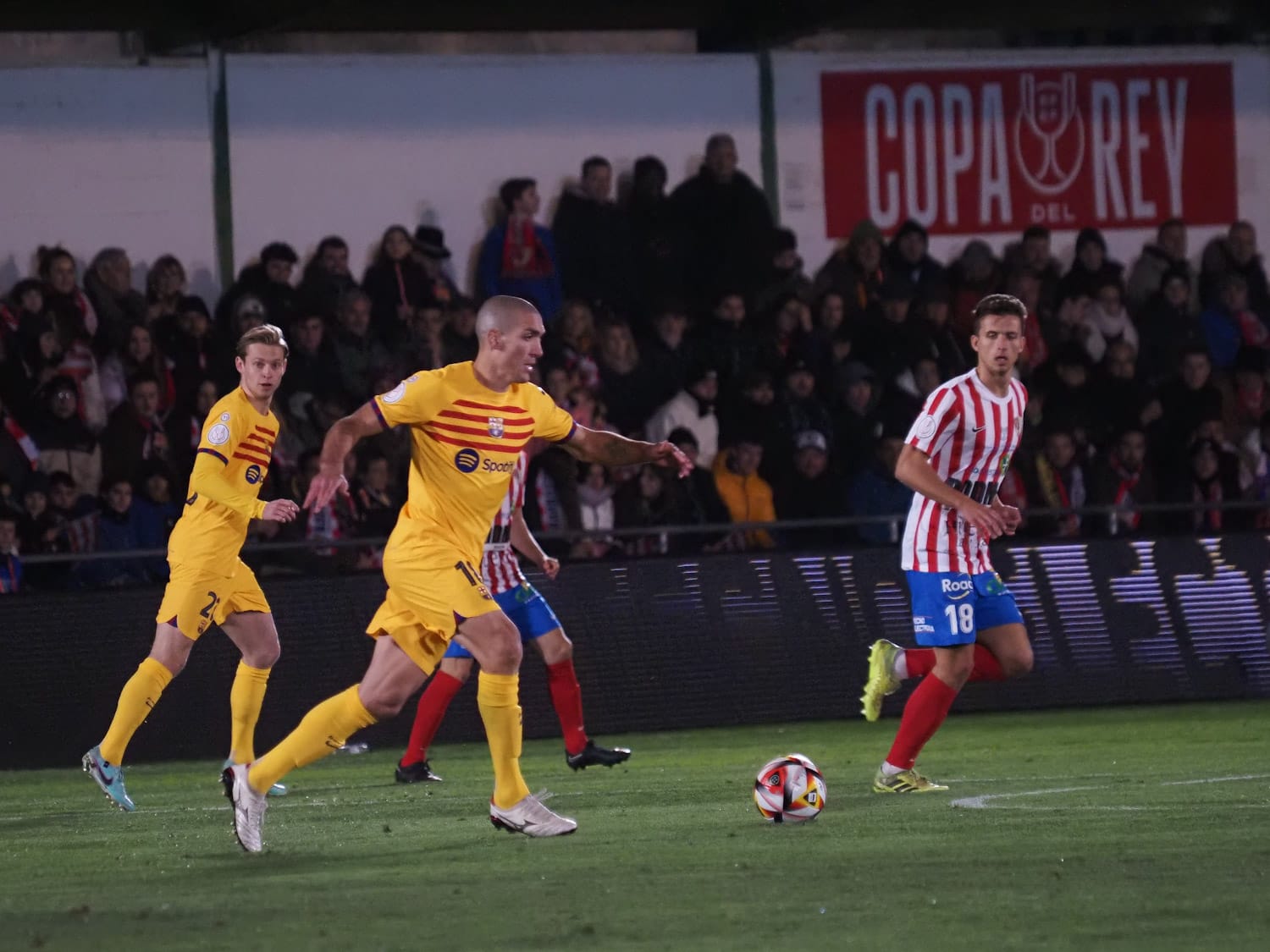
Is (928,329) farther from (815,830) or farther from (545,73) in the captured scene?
(815,830)

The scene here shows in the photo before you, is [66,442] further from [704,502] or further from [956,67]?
[956,67]

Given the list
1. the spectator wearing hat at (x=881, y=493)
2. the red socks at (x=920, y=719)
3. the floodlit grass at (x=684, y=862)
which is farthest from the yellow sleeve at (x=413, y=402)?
the spectator wearing hat at (x=881, y=493)

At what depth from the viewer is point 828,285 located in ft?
57.4

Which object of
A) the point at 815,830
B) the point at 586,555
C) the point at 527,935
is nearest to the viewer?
the point at 527,935

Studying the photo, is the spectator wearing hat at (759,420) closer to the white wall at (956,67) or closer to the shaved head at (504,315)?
the white wall at (956,67)

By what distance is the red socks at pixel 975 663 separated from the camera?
10.0m

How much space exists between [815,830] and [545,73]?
10.9 meters

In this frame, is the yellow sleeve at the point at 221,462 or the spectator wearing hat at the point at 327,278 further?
the spectator wearing hat at the point at 327,278

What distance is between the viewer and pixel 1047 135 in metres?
19.3

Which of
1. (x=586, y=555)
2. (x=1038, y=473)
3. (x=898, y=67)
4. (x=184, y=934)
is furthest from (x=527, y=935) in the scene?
(x=898, y=67)

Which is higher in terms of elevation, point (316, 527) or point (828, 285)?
point (828, 285)

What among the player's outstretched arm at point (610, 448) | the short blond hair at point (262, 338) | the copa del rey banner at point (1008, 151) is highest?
the copa del rey banner at point (1008, 151)

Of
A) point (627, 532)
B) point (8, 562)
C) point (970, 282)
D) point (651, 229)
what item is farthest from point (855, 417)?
point (8, 562)

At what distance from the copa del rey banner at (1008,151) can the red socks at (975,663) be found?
894cm
